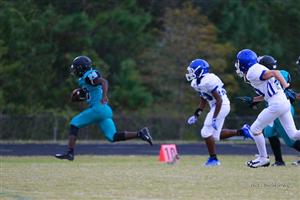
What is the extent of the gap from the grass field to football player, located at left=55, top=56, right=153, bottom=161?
23.1 inches

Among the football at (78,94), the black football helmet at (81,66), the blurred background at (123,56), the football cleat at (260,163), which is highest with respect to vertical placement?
the black football helmet at (81,66)

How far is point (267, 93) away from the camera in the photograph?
13.4m

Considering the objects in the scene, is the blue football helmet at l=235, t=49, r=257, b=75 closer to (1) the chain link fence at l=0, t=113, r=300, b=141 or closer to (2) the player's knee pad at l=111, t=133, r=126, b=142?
(2) the player's knee pad at l=111, t=133, r=126, b=142

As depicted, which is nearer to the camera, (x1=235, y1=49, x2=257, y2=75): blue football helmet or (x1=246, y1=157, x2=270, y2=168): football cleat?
(x1=235, y1=49, x2=257, y2=75): blue football helmet

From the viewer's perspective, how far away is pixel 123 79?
38.3 meters

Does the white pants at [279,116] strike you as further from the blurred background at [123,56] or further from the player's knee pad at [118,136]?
the blurred background at [123,56]

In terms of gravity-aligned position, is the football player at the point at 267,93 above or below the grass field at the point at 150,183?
above

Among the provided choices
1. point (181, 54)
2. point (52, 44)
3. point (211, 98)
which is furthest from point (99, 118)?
point (181, 54)

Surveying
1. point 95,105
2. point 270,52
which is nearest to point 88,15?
point 270,52

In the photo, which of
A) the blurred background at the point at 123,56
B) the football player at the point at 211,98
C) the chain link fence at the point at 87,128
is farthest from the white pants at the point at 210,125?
the blurred background at the point at 123,56

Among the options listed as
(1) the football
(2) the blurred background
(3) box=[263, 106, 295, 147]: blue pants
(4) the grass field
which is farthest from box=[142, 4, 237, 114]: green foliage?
(4) the grass field

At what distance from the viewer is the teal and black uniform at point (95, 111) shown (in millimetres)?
14234

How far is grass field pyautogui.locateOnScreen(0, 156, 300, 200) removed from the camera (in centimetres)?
995

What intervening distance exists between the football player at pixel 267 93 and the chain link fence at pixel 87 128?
2028cm
